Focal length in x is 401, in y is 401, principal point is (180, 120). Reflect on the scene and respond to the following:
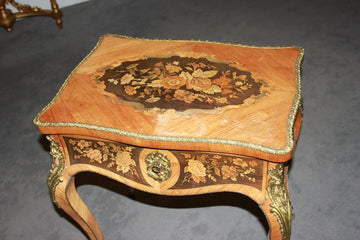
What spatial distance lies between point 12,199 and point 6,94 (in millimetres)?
1073

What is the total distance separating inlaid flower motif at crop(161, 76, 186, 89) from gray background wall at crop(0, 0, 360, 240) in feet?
2.50

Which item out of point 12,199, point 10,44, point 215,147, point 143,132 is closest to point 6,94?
point 10,44

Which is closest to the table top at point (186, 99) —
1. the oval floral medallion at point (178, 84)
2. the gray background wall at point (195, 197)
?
the oval floral medallion at point (178, 84)

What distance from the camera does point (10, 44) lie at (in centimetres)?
366

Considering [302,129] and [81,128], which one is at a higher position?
[81,128]

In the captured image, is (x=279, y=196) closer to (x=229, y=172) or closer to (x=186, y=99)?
(x=229, y=172)

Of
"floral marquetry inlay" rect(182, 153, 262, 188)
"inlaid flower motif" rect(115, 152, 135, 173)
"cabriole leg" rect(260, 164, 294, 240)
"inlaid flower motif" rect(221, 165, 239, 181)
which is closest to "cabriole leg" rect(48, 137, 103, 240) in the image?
"inlaid flower motif" rect(115, 152, 135, 173)

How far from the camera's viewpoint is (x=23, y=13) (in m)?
3.83

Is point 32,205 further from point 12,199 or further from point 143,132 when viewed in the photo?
point 143,132

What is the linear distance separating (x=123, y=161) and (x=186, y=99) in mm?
349

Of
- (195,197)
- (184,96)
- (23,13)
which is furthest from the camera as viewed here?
(23,13)

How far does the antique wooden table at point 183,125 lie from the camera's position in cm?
141

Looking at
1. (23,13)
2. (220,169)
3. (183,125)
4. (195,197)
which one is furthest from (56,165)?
(23,13)

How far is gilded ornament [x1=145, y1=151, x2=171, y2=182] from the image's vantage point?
1.53 m
